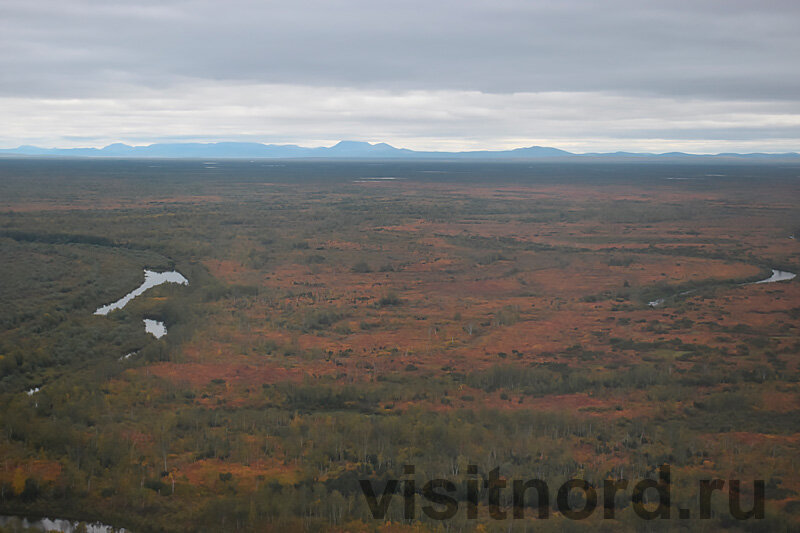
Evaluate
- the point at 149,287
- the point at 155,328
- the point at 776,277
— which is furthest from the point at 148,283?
the point at 776,277

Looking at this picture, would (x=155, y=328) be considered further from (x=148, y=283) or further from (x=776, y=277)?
(x=776, y=277)

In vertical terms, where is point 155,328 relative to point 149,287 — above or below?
below

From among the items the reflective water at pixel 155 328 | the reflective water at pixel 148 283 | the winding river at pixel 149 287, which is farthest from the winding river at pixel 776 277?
the reflective water at pixel 148 283

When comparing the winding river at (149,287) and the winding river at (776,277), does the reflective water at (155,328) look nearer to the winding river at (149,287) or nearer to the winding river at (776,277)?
the winding river at (149,287)

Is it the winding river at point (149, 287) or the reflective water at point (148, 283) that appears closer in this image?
the winding river at point (149, 287)

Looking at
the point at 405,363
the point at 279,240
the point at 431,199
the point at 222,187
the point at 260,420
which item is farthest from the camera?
the point at 222,187

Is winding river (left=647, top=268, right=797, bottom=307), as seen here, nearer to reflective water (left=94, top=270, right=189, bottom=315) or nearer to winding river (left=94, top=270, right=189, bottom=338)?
winding river (left=94, top=270, right=189, bottom=338)

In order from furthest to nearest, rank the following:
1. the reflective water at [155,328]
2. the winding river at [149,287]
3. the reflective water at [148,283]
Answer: the reflective water at [148,283] < the winding river at [149,287] < the reflective water at [155,328]

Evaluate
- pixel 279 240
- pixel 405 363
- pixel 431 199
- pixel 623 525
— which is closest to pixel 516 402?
pixel 405 363

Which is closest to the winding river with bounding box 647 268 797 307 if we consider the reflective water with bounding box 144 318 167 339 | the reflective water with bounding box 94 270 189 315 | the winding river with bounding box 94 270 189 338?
the reflective water with bounding box 144 318 167 339

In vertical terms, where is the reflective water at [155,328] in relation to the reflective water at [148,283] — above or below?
below

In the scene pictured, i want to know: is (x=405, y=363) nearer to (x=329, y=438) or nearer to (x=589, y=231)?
(x=329, y=438)
